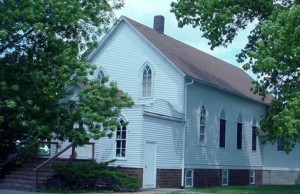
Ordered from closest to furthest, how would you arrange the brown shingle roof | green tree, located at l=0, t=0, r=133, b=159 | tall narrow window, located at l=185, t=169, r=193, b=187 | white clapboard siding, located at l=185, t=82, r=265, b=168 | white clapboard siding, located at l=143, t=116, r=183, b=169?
green tree, located at l=0, t=0, r=133, b=159 < white clapboard siding, located at l=143, t=116, r=183, b=169 < tall narrow window, located at l=185, t=169, r=193, b=187 < white clapboard siding, located at l=185, t=82, r=265, b=168 < the brown shingle roof

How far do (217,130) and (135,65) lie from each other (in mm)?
6965

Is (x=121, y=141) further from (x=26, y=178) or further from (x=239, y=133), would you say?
(x=239, y=133)

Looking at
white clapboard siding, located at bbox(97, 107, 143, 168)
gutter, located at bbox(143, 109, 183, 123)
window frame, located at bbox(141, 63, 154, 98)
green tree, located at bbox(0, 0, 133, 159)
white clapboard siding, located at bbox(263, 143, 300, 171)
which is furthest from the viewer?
white clapboard siding, located at bbox(263, 143, 300, 171)

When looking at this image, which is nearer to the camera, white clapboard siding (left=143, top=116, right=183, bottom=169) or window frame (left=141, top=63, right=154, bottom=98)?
white clapboard siding (left=143, top=116, right=183, bottom=169)

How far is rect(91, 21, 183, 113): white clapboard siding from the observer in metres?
28.0

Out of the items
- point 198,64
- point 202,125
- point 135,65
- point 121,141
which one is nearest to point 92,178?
point 121,141

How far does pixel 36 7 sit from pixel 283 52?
34.6 feet

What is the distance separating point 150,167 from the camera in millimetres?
25188

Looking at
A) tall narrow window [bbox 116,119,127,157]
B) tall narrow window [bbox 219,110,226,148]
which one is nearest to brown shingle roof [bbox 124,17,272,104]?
tall narrow window [bbox 219,110,226,148]

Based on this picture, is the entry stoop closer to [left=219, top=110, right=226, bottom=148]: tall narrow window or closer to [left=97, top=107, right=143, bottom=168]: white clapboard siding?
[left=97, top=107, right=143, bottom=168]: white clapboard siding

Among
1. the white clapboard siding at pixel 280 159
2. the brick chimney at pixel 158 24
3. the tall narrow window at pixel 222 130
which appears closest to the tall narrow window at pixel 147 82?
the brick chimney at pixel 158 24

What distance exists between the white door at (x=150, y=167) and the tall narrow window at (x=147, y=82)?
453 cm

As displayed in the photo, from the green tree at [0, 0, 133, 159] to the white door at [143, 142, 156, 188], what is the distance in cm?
838

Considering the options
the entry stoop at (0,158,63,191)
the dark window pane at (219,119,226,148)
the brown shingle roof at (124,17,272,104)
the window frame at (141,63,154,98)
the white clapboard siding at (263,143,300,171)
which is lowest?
the entry stoop at (0,158,63,191)
